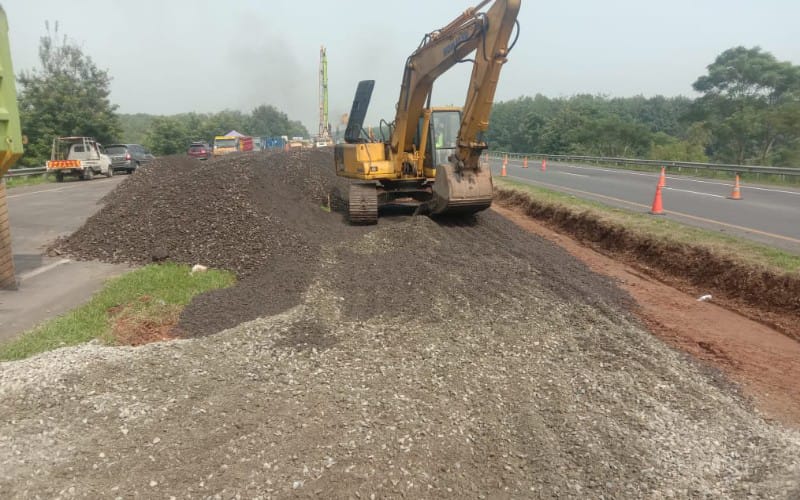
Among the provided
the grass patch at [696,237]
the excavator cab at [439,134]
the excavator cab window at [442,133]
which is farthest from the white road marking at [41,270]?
the grass patch at [696,237]

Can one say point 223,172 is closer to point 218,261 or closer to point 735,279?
point 218,261

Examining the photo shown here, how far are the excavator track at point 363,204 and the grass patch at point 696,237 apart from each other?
462 cm

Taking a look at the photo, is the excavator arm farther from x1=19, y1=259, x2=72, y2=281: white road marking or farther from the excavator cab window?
x1=19, y1=259, x2=72, y2=281: white road marking

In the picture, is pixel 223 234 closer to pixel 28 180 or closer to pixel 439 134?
pixel 439 134

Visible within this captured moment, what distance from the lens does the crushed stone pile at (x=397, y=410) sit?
3000 mm

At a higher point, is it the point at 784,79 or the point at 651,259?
the point at 784,79

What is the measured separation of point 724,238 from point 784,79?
33119mm

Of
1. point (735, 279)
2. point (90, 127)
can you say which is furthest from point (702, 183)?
point (90, 127)

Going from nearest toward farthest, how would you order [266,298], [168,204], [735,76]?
[266,298]
[168,204]
[735,76]

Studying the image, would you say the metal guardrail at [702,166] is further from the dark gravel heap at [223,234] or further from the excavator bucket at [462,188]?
the dark gravel heap at [223,234]

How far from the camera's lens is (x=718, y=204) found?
13.3 m

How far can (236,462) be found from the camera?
123 inches

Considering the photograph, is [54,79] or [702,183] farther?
[54,79]

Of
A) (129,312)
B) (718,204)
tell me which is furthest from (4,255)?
(718,204)
